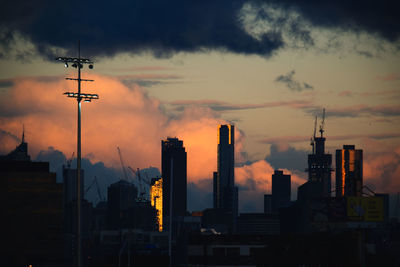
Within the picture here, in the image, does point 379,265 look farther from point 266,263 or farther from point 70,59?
point 70,59

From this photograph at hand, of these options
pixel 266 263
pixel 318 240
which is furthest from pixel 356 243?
pixel 266 263

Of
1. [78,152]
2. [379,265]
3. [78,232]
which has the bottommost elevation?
[379,265]

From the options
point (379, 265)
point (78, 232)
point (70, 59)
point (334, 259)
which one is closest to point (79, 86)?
point (70, 59)

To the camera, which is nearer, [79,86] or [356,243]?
[356,243]

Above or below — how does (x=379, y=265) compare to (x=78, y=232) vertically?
below

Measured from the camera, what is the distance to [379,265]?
173000mm

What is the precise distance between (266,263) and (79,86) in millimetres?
50733

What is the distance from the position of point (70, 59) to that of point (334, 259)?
47.2m

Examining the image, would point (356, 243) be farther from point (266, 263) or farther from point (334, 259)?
point (266, 263)

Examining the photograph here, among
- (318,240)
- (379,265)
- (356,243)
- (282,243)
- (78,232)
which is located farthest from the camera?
(379,265)

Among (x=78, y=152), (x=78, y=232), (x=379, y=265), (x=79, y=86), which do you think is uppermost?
(x=79, y=86)

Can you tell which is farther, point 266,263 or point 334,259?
point 266,263

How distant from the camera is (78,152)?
120 meters

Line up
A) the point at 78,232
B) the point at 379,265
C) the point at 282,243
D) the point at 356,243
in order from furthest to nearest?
the point at 379,265
the point at 282,243
the point at 78,232
the point at 356,243
